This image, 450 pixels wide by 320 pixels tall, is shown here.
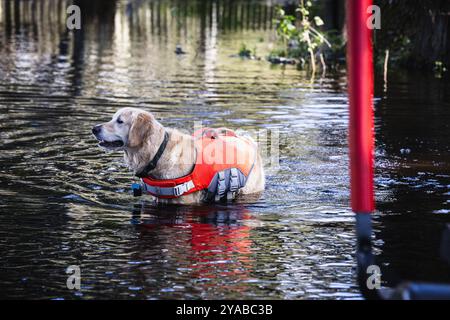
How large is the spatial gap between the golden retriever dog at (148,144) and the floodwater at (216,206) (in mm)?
449

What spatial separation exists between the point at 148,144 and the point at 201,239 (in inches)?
66.9

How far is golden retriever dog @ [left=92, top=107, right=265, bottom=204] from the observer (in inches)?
432

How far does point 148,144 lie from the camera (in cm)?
1110

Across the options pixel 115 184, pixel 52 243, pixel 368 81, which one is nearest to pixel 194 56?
pixel 115 184

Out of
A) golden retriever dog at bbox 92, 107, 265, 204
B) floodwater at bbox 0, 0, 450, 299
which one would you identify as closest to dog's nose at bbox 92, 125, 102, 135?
golden retriever dog at bbox 92, 107, 265, 204

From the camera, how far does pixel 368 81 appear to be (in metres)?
5.20

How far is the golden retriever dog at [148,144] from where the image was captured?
36.0ft

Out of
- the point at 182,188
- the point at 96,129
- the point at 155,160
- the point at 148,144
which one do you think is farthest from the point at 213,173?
the point at 96,129

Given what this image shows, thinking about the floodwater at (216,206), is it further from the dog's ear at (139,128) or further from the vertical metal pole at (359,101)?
the vertical metal pole at (359,101)

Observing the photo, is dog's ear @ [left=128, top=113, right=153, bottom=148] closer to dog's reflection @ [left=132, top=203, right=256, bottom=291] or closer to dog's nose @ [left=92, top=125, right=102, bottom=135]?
dog's nose @ [left=92, top=125, right=102, bottom=135]

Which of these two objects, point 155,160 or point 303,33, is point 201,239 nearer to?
point 155,160
